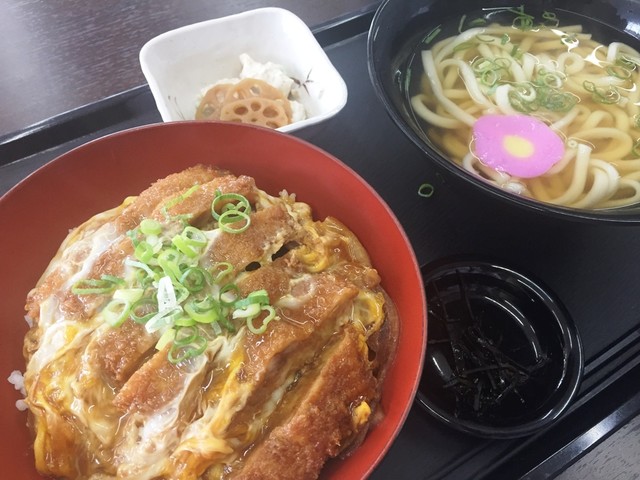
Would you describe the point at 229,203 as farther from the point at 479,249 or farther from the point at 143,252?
the point at 479,249

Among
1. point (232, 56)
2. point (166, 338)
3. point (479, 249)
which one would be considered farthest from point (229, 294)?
point (232, 56)

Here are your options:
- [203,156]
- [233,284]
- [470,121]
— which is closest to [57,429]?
[233,284]

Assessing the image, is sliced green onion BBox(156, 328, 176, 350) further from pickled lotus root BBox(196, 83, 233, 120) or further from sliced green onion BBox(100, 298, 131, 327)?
pickled lotus root BBox(196, 83, 233, 120)

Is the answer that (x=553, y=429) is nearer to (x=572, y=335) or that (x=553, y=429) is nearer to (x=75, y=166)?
(x=572, y=335)

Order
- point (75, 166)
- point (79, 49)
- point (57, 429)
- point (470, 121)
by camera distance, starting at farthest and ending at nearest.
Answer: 1. point (79, 49)
2. point (470, 121)
3. point (75, 166)
4. point (57, 429)

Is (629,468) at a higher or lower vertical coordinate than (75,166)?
lower

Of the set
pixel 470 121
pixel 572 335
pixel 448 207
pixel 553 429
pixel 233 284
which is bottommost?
pixel 553 429

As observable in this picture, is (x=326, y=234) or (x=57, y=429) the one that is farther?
(x=326, y=234)
